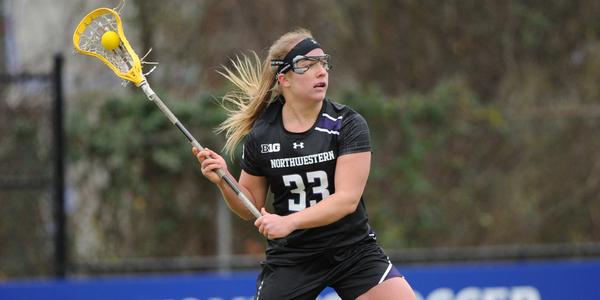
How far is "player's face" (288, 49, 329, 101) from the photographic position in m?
5.48

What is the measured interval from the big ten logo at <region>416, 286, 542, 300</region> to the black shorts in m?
3.51

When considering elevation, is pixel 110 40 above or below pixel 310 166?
above

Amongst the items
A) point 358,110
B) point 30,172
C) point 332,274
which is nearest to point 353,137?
point 332,274

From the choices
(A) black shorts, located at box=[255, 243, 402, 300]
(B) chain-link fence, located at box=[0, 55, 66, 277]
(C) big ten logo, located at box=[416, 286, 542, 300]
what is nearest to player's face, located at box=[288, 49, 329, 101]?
(A) black shorts, located at box=[255, 243, 402, 300]

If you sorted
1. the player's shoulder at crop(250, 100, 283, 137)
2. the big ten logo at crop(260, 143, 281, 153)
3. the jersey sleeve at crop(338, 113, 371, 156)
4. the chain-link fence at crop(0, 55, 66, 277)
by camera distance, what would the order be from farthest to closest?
the chain-link fence at crop(0, 55, 66, 277)
the player's shoulder at crop(250, 100, 283, 137)
the big ten logo at crop(260, 143, 281, 153)
the jersey sleeve at crop(338, 113, 371, 156)

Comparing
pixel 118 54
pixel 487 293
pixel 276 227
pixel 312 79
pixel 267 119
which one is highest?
pixel 118 54

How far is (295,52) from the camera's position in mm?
5559

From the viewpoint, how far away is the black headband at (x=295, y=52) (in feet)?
18.2

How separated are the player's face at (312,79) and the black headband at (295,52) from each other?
30 millimetres

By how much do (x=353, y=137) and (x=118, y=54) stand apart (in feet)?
4.53

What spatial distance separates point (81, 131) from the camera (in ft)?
34.1

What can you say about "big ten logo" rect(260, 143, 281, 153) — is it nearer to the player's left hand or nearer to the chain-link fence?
the player's left hand

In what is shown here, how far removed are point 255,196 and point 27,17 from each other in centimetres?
794

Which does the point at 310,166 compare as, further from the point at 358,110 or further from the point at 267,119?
the point at 358,110
